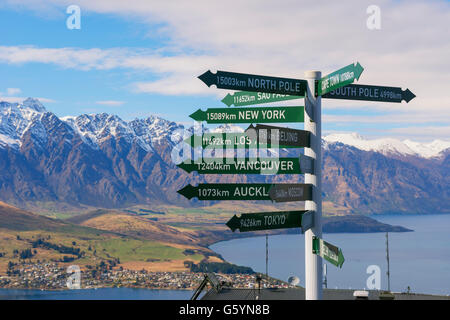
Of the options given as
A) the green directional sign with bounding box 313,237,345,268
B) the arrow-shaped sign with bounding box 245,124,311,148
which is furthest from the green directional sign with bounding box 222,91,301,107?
the green directional sign with bounding box 313,237,345,268

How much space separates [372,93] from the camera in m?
16.0

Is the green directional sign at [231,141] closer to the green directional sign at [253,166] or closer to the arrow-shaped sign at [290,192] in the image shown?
the green directional sign at [253,166]

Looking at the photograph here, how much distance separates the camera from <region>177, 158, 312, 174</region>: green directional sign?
1455 centimetres

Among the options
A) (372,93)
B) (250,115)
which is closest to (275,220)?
(250,115)

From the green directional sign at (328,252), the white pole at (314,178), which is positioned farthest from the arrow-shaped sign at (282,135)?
the green directional sign at (328,252)

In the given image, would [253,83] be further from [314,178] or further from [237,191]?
[314,178]

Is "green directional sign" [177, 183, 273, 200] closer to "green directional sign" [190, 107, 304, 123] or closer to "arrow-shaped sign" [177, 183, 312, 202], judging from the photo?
"arrow-shaped sign" [177, 183, 312, 202]

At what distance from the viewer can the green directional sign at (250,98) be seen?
52.6ft

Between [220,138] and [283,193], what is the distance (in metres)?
2.71

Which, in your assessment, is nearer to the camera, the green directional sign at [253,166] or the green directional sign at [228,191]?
the green directional sign at [228,191]
